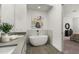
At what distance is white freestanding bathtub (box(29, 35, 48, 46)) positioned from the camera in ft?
14.6

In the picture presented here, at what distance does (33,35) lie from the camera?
14.7ft

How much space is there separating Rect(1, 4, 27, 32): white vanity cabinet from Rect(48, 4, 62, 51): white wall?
1.25 meters

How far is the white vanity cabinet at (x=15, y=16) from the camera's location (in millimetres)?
3418

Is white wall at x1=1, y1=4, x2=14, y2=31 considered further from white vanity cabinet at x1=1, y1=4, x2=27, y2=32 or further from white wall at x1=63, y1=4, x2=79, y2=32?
white wall at x1=63, y1=4, x2=79, y2=32

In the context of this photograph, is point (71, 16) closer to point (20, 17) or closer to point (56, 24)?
point (56, 24)

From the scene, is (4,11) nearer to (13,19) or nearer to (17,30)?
(13,19)

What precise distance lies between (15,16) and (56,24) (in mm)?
1600

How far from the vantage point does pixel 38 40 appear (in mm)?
4488

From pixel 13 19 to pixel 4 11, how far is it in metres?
0.40

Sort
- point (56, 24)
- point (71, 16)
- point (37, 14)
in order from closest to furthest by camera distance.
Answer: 1. point (56, 24)
2. point (37, 14)
3. point (71, 16)

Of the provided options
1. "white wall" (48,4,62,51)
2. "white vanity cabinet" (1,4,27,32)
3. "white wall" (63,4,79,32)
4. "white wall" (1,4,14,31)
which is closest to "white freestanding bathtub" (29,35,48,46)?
"white wall" (48,4,62,51)

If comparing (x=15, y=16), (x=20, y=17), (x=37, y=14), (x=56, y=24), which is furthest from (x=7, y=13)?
(x=56, y=24)

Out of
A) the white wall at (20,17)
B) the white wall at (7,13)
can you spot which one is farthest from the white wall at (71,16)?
the white wall at (7,13)
